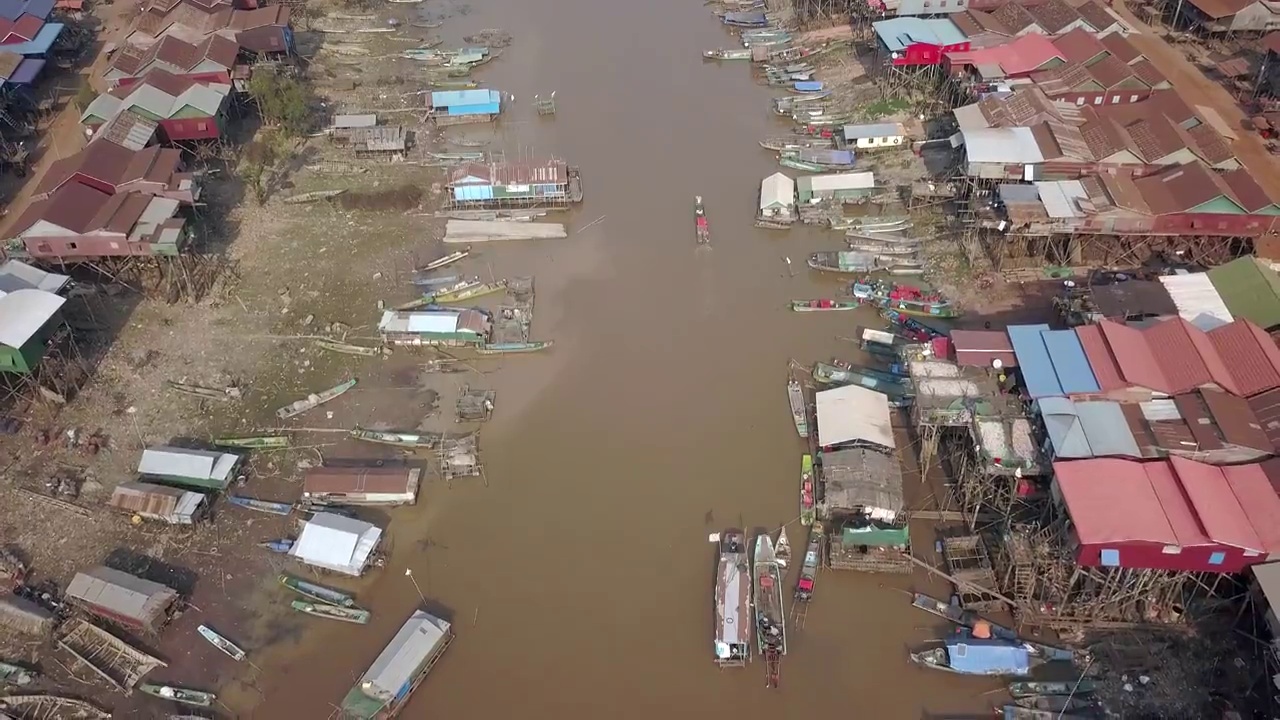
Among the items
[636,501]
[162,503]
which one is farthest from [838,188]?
[162,503]

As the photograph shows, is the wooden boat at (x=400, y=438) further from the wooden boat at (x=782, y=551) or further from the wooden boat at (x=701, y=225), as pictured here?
the wooden boat at (x=701, y=225)

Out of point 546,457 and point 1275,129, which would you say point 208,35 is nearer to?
point 546,457

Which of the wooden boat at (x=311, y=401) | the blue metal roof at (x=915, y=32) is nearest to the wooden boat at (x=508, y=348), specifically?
the wooden boat at (x=311, y=401)

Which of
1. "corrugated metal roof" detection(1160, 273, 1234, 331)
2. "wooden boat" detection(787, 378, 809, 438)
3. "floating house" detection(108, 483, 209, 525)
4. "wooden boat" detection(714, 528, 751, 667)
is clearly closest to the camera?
"wooden boat" detection(714, 528, 751, 667)

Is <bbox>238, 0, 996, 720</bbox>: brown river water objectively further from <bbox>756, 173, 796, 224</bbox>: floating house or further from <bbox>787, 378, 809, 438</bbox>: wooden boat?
<bbox>756, 173, 796, 224</bbox>: floating house

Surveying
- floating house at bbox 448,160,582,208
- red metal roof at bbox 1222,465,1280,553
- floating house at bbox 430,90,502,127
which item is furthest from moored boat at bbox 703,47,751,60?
red metal roof at bbox 1222,465,1280,553

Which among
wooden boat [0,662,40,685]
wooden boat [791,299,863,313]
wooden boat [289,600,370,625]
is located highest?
wooden boat [791,299,863,313]
